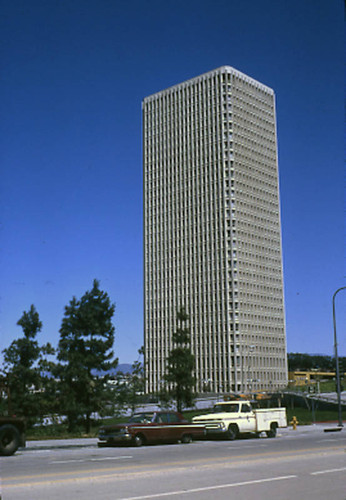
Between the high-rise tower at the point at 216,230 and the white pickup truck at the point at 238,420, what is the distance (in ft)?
386

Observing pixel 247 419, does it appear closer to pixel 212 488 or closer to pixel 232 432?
pixel 232 432

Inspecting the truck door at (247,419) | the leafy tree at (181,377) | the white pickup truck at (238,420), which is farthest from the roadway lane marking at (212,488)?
the leafy tree at (181,377)

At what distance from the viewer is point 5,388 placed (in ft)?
74.8

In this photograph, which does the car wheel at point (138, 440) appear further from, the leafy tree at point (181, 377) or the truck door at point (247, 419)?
the leafy tree at point (181, 377)

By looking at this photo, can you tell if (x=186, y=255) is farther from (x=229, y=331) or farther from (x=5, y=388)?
(x=5, y=388)

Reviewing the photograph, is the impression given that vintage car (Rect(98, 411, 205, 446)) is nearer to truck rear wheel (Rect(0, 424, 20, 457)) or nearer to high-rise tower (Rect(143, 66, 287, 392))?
truck rear wheel (Rect(0, 424, 20, 457))

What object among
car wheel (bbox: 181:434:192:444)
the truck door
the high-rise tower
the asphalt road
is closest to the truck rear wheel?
the asphalt road

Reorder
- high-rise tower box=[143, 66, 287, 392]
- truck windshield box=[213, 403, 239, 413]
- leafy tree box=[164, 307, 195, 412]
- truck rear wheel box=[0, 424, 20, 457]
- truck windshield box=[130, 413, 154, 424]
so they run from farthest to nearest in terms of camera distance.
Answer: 1. high-rise tower box=[143, 66, 287, 392]
2. leafy tree box=[164, 307, 195, 412]
3. truck windshield box=[213, 403, 239, 413]
4. truck windshield box=[130, 413, 154, 424]
5. truck rear wheel box=[0, 424, 20, 457]

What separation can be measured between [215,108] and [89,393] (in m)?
133

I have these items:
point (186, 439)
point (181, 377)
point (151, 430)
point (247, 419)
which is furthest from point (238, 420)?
point (181, 377)

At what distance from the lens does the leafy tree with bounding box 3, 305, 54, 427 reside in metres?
32.1

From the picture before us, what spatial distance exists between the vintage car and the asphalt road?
4.07 metres

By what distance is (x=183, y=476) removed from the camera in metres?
14.3

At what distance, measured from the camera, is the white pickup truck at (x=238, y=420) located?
29266 mm
